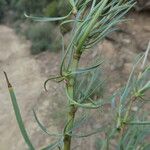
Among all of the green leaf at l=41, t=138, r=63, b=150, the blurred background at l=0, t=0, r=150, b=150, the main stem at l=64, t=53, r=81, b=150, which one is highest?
the blurred background at l=0, t=0, r=150, b=150

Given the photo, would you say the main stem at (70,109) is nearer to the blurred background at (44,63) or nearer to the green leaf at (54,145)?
the green leaf at (54,145)

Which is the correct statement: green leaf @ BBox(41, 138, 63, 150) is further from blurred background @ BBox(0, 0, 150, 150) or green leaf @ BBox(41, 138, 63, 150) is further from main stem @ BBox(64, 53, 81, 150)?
blurred background @ BBox(0, 0, 150, 150)

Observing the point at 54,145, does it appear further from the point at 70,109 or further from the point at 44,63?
the point at 44,63

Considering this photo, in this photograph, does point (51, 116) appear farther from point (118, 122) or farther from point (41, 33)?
point (118, 122)

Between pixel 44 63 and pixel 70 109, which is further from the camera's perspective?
pixel 44 63

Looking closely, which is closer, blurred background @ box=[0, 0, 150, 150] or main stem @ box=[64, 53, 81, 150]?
main stem @ box=[64, 53, 81, 150]

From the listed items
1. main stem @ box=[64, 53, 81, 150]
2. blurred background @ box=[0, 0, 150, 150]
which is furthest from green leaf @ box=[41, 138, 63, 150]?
blurred background @ box=[0, 0, 150, 150]

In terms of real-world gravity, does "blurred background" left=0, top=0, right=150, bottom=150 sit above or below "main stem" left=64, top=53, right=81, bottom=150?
above

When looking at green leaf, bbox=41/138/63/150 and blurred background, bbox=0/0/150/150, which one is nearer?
green leaf, bbox=41/138/63/150

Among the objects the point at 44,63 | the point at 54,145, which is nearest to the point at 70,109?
the point at 54,145
